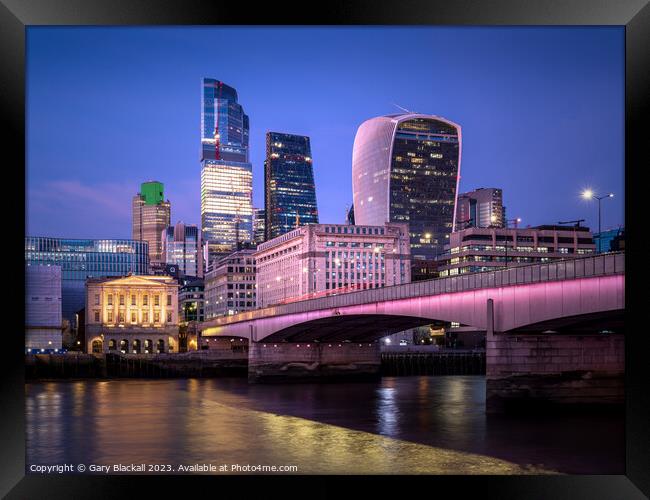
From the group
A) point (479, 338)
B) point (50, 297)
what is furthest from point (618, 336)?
point (479, 338)

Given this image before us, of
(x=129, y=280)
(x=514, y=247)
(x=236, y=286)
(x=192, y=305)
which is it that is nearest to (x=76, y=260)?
(x=129, y=280)

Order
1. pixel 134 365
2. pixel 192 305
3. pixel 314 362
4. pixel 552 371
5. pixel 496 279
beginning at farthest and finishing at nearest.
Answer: pixel 192 305, pixel 134 365, pixel 314 362, pixel 496 279, pixel 552 371

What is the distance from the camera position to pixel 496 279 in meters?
34.3

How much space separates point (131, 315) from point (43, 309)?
38496mm

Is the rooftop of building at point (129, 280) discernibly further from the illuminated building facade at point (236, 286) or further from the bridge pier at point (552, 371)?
the bridge pier at point (552, 371)

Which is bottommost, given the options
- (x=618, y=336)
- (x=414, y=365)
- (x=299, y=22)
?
(x=414, y=365)

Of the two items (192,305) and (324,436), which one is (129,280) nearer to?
(192,305)

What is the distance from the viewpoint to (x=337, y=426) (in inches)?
1237

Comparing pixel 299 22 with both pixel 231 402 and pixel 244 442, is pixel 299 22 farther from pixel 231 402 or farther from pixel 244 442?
pixel 231 402

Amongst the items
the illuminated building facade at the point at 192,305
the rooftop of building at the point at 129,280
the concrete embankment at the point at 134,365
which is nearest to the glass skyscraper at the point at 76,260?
the rooftop of building at the point at 129,280

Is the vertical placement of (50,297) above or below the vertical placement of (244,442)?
above

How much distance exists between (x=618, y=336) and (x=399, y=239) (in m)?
103

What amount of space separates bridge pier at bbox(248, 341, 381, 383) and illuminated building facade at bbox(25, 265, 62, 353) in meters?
24.9
